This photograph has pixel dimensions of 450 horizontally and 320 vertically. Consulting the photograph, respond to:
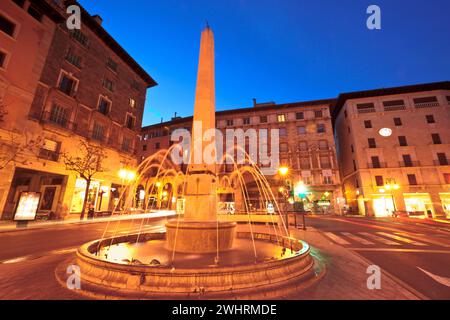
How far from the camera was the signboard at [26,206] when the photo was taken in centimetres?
1322

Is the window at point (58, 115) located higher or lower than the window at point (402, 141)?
lower

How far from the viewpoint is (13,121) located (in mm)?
15875

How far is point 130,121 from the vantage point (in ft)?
94.0

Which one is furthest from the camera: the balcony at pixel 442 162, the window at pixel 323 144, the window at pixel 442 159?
the window at pixel 323 144

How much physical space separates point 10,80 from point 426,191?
163ft

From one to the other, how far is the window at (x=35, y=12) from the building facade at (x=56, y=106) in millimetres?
77

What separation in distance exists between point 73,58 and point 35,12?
436 centimetres

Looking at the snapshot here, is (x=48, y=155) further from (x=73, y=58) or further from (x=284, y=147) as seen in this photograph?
(x=284, y=147)

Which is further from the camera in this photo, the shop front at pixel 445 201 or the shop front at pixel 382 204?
the shop front at pixel 382 204

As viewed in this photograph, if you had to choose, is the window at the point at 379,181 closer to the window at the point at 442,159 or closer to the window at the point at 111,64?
the window at the point at 442,159

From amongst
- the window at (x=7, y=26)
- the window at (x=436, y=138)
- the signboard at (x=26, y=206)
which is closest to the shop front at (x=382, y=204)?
the window at (x=436, y=138)

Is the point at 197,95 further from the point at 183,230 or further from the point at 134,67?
the point at 134,67

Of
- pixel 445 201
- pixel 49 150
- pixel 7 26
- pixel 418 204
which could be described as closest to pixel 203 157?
pixel 49 150
